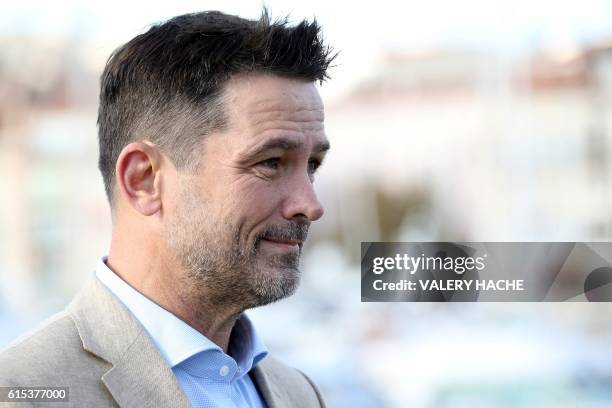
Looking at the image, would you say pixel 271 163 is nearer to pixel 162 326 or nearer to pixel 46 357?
pixel 162 326

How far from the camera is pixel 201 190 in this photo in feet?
A: 5.89

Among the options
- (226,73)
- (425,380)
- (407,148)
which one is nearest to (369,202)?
(407,148)

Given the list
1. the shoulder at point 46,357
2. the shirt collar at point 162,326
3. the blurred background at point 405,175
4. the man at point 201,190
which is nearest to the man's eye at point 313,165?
the man at point 201,190

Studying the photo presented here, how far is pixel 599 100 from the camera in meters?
21.1

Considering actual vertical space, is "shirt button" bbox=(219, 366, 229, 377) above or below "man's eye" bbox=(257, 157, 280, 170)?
below

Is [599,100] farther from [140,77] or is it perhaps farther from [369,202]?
[140,77]

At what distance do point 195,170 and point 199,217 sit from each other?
0.34 feet

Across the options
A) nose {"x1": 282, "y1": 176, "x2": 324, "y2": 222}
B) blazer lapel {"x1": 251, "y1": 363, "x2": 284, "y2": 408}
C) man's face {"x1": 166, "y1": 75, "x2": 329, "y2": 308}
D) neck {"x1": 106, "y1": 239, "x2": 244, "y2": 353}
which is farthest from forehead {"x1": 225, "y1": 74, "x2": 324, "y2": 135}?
blazer lapel {"x1": 251, "y1": 363, "x2": 284, "y2": 408}

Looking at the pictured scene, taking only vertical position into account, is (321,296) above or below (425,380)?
above

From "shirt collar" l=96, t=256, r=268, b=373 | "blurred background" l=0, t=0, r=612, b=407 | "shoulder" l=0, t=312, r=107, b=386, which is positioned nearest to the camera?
"shoulder" l=0, t=312, r=107, b=386

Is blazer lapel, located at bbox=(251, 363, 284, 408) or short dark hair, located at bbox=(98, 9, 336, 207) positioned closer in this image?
short dark hair, located at bbox=(98, 9, 336, 207)

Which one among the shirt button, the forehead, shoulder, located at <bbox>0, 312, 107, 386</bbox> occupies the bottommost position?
the shirt button

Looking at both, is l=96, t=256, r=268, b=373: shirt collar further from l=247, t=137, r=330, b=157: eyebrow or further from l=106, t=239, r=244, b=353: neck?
l=247, t=137, r=330, b=157: eyebrow

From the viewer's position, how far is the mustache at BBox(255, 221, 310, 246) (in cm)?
178
